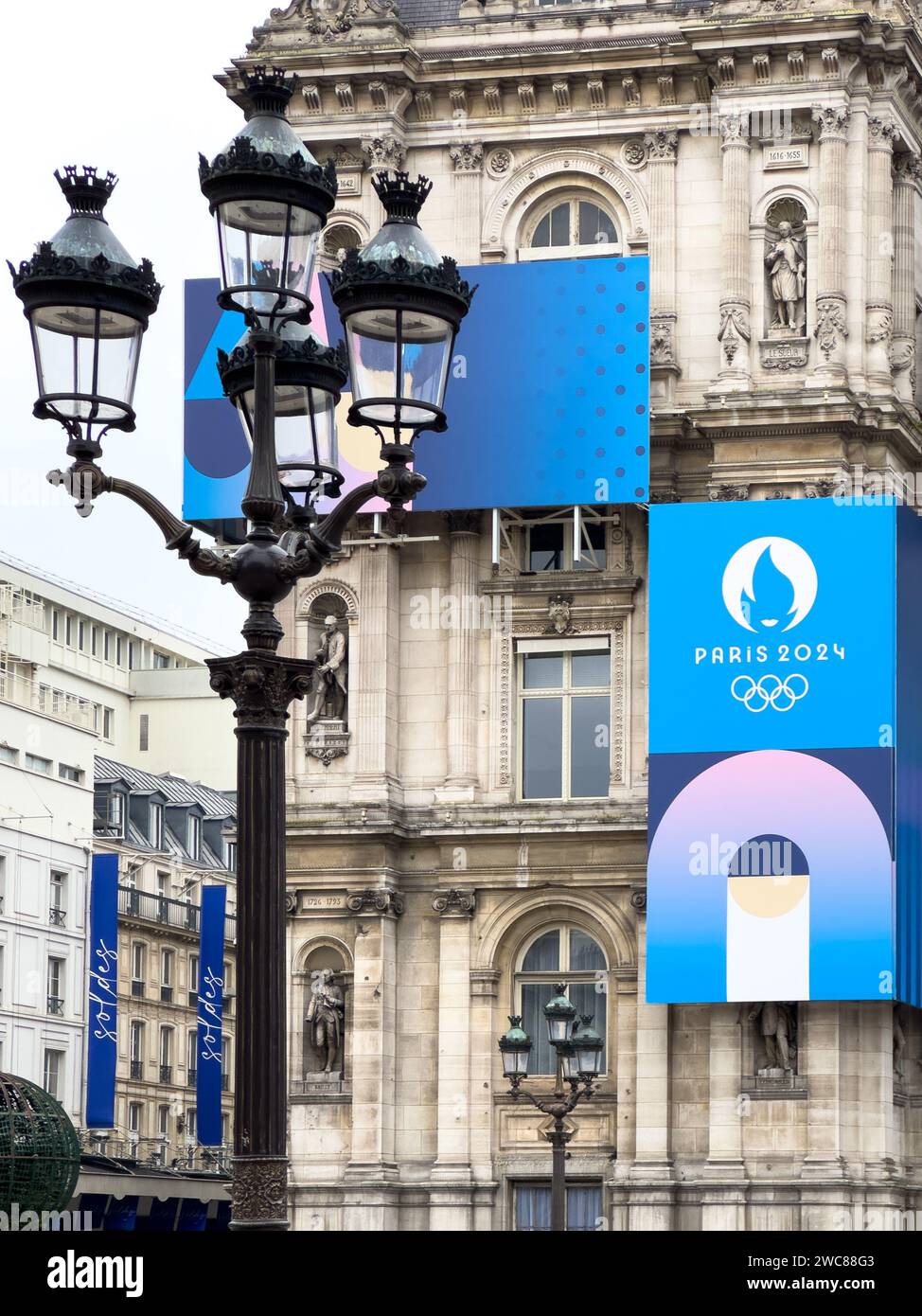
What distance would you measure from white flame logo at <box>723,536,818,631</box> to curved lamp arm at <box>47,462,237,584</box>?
27.9 m

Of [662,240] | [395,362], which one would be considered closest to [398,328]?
[395,362]

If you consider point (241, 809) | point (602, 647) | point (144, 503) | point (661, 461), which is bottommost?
point (241, 809)

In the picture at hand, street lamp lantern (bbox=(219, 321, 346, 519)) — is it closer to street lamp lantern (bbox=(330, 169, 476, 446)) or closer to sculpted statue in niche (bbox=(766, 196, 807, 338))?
street lamp lantern (bbox=(330, 169, 476, 446))

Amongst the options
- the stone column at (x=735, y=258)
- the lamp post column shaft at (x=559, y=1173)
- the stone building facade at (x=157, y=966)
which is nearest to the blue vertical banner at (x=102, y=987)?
the stone building facade at (x=157, y=966)

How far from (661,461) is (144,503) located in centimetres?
3033

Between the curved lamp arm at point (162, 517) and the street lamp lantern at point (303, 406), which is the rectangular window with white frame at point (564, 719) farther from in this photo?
the curved lamp arm at point (162, 517)

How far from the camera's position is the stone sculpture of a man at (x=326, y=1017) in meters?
48.1

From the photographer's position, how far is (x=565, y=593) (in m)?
48.1

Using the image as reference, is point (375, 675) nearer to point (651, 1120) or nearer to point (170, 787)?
point (651, 1120)

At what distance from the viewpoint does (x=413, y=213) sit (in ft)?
63.5

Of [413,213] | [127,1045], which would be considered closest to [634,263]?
[413,213]
